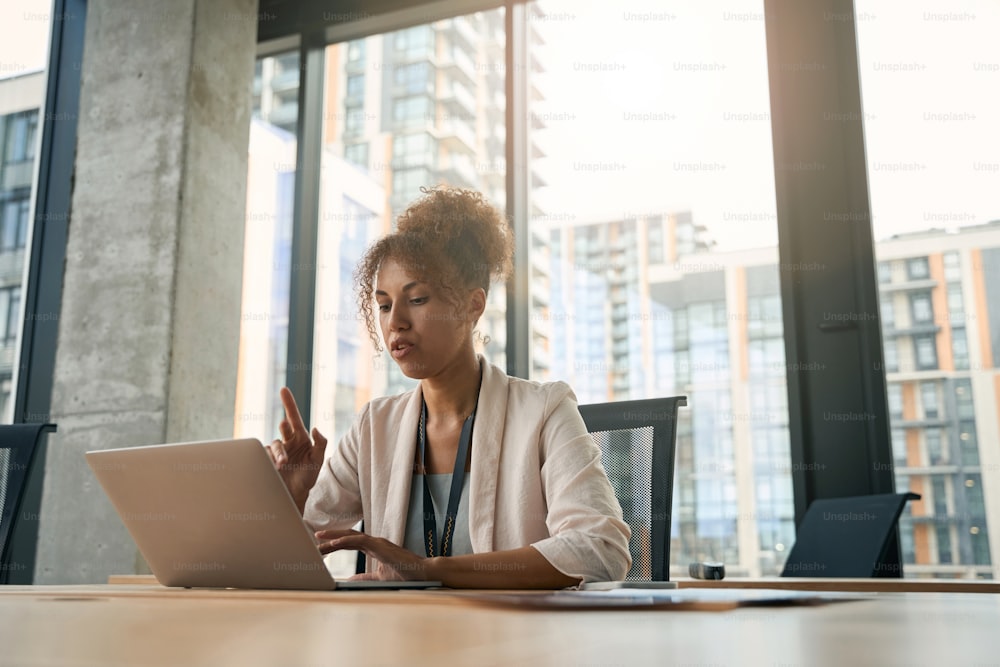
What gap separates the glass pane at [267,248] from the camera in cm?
428

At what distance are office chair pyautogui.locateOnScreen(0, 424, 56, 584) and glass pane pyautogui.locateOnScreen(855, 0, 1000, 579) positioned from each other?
2752 mm

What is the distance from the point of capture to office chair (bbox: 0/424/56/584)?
1979 millimetres

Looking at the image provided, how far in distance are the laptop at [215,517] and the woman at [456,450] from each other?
308 mm

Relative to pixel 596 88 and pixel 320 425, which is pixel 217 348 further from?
pixel 596 88

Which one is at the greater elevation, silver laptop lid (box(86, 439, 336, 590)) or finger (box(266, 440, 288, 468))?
finger (box(266, 440, 288, 468))

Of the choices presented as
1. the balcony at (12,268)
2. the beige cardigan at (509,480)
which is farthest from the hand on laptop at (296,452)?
the balcony at (12,268)

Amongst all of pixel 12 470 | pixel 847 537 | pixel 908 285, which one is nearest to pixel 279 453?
pixel 12 470

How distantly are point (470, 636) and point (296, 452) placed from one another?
1.58m

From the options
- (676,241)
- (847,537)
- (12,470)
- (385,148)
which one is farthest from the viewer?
(385,148)

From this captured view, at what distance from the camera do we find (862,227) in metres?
3.31

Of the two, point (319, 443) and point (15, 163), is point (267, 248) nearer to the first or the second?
point (15, 163)

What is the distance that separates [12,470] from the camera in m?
2.05

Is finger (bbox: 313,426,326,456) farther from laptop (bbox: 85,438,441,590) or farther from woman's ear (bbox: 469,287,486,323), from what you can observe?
laptop (bbox: 85,438,441,590)

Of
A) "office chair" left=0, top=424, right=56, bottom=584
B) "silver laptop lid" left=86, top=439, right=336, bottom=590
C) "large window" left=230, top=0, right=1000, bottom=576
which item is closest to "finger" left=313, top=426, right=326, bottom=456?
"silver laptop lid" left=86, top=439, right=336, bottom=590
